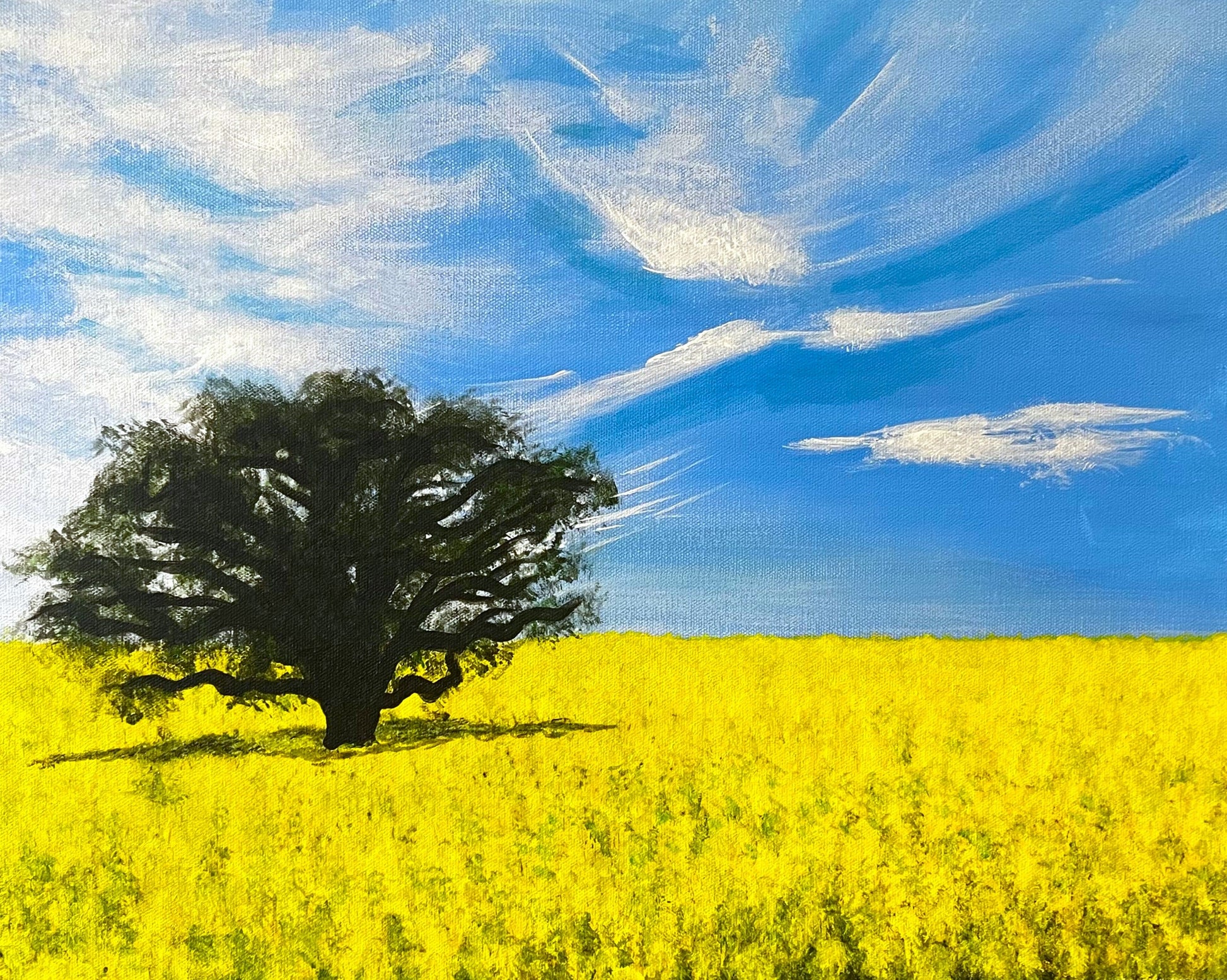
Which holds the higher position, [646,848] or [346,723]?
[346,723]

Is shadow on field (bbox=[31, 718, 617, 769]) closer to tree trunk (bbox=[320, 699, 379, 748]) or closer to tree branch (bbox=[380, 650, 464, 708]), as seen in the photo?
tree trunk (bbox=[320, 699, 379, 748])

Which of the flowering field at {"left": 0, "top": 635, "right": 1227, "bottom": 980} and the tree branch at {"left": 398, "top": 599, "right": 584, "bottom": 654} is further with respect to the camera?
the tree branch at {"left": 398, "top": 599, "right": 584, "bottom": 654}

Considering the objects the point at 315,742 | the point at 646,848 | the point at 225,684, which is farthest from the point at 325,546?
the point at 646,848

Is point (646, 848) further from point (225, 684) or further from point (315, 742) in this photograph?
point (315, 742)

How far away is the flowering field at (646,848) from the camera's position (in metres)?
7.51

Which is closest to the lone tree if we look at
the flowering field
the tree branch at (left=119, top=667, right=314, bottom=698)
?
the tree branch at (left=119, top=667, right=314, bottom=698)

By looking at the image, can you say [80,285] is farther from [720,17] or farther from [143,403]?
[720,17]

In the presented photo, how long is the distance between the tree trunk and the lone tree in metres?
0.03

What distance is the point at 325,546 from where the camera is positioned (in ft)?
52.1

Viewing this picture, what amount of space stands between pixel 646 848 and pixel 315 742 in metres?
9.87

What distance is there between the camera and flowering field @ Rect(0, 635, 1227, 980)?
7.51 meters

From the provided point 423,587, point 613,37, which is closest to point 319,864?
point 423,587

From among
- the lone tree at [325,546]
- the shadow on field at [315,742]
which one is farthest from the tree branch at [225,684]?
the shadow on field at [315,742]

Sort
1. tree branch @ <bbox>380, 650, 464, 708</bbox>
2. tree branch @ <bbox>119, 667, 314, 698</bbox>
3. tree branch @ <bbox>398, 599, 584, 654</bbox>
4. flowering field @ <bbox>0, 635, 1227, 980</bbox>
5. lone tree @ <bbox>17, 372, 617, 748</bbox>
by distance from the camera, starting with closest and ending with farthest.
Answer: flowering field @ <bbox>0, 635, 1227, 980</bbox>
lone tree @ <bbox>17, 372, 617, 748</bbox>
tree branch @ <bbox>119, 667, 314, 698</bbox>
tree branch @ <bbox>398, 599, 584, 654</bbox>
tree branch @ <bbox>380, 650, 464, 708</bbox>
